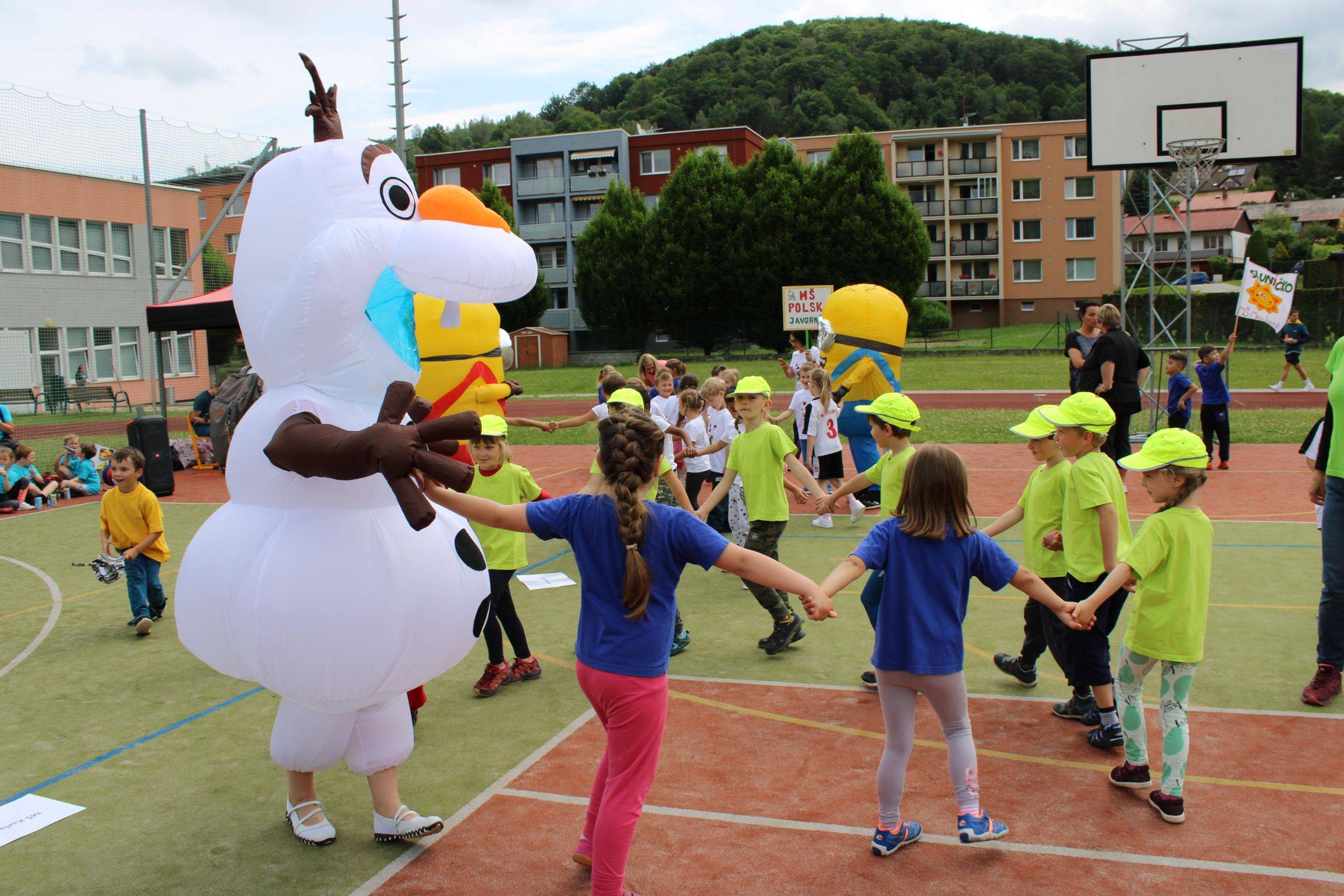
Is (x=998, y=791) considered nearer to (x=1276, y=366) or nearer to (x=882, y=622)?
(x=882, y=622)

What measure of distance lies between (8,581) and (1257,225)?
92.1 metres

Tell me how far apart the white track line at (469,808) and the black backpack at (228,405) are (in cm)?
1316

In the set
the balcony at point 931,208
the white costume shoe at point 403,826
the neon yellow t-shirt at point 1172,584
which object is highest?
the balcony at point 931,208

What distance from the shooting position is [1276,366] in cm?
3170

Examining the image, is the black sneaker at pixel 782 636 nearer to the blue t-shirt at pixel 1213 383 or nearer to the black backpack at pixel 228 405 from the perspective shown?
the blue t-shirt at pixel 1213 383

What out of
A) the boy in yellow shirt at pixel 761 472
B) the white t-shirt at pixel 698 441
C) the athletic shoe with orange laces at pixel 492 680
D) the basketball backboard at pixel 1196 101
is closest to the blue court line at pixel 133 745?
the athletic shoe with orange laces at pixel 492 680

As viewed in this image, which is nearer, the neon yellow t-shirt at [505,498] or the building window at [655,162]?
the neon yellow t-shirt at [505,498]

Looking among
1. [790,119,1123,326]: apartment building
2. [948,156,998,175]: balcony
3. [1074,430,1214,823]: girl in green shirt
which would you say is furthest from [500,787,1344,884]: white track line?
[948,156,998,175]: balcony

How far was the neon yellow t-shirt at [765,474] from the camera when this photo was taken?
23.6ft

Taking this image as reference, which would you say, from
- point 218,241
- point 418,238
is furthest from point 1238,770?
point 218,241

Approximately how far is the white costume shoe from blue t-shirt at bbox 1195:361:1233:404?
13.1 m

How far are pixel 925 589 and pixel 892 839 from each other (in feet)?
3.52

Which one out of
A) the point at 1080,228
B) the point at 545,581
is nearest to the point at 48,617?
the point at 545,581

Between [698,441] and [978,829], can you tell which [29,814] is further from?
[698,441]
